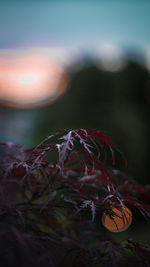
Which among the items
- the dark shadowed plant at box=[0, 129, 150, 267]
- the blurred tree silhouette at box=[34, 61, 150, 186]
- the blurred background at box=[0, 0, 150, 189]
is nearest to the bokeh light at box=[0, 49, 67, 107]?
the blurred background at box=[0, 0, 150, 189]

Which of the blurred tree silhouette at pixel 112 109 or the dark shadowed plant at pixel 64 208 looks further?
the blurred tree silhouette at pixel 112 109

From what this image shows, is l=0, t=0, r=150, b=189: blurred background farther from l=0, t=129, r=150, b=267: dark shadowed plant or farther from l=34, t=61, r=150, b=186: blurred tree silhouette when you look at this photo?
l=0, t=129, r=150, b=267: dark shadowed plant

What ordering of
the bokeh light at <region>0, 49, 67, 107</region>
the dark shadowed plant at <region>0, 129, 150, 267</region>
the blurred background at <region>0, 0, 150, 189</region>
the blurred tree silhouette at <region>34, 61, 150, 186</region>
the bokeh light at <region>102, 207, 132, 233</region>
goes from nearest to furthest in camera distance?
the dark shadowed plant at <region>0, 129, 150, 267</region> → the bokeh light at <region>102, 207, 132, 233</region> → the blurred tree silhouette at <region>34, 61, 150, 186</region> → the blurred background at <region>0, 0, 150, 189</region> → the bokeh light at <region>0, 49, 67, 107</region>

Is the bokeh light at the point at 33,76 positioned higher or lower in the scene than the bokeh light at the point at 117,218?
higher

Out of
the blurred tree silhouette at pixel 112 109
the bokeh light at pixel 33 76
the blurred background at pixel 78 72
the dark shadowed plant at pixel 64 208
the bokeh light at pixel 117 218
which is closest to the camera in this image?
the dark shadowed plant at pixel 64 208

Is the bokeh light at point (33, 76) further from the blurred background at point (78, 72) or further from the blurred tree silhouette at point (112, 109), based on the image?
the blurred tree silhouette at point (112, 109)

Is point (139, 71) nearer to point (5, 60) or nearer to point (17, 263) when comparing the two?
point (5, 60)

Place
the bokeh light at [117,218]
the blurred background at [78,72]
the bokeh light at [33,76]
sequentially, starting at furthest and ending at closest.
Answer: the bokeh light at [33,76]
the blurred background at [78,72]
the bokeh light at [117,218]

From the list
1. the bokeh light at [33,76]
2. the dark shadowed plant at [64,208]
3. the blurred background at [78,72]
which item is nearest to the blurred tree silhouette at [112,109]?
the blurred background at [78,72]
